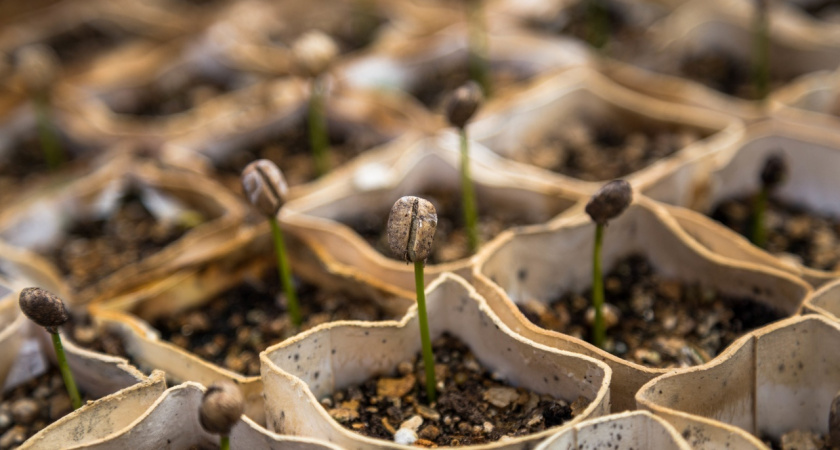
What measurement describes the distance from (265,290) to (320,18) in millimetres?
1853

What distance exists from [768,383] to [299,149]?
157 centimetres

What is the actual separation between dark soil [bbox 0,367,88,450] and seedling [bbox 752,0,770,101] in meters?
2.06

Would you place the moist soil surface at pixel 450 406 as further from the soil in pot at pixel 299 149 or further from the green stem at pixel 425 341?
the soil in pot at pixel 299 149

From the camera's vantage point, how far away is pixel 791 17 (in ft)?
10.1

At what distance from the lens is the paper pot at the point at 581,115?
98.7 inches

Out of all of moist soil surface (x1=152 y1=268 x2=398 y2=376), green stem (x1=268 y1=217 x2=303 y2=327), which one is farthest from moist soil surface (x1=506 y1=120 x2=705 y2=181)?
green stem (x1=268 y1=217 x2=303 y2=327)

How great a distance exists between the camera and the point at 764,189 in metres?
2.04

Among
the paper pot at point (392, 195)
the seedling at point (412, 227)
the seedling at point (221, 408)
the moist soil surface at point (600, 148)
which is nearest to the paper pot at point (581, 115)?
the moist soil surface at point (600, 148)

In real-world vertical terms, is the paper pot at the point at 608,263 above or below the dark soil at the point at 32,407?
above

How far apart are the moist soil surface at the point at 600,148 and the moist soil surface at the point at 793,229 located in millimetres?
276

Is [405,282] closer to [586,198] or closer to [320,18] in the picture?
[586,198]

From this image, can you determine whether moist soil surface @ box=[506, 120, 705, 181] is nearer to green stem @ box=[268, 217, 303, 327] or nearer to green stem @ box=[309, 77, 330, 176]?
green stem @ box=[309, 77, 330, 176]

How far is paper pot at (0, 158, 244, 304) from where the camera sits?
221 centimetres

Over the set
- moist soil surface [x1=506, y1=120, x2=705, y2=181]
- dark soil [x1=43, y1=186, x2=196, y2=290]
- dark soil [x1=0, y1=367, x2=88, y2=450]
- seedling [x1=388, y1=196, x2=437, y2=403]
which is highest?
seedling [x1=388, y1=196, x2=437, y2=403]
